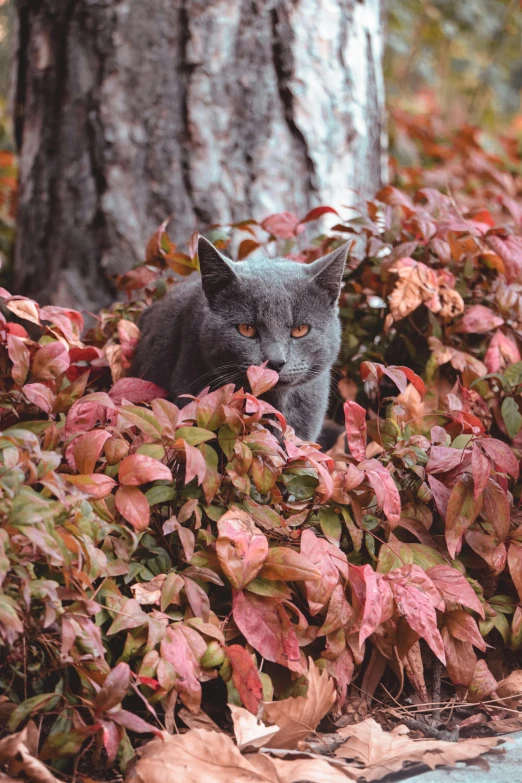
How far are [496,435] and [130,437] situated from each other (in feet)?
4.48

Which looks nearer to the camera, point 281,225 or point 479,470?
point 479,470

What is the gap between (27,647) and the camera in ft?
5.46

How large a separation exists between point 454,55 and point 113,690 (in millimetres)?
8814

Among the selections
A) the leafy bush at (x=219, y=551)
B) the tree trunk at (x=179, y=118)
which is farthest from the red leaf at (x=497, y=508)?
the tree trunk at (x=179, y=118)

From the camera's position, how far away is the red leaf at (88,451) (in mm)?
1843

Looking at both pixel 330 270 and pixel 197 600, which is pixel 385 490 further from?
pixel 330 270

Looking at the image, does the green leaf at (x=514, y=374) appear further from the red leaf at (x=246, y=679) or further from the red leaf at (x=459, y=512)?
the red leaf at (x=246, y=679)

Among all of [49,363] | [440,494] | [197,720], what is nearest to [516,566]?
[440,494]

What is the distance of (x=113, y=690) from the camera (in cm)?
152

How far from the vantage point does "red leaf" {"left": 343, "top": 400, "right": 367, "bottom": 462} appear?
2152mm

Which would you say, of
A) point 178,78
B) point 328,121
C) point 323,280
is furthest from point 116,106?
point 323,280

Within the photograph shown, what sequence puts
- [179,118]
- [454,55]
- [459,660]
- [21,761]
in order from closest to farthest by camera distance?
[21,761] → [459,660] → [179,118] → [454,55]

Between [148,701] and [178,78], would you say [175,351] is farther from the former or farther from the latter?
[178,78]

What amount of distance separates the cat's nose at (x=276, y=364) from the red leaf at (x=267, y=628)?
30.9 inches
